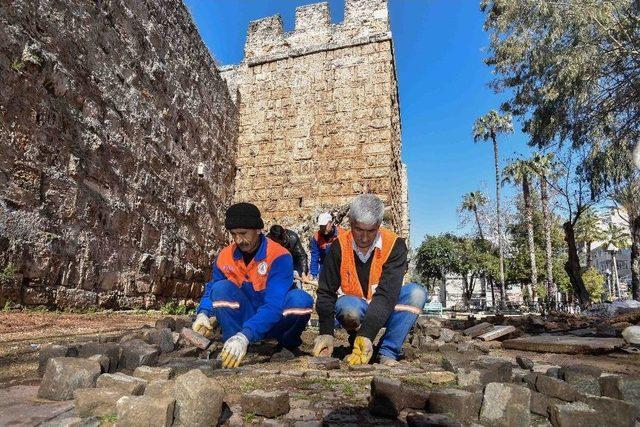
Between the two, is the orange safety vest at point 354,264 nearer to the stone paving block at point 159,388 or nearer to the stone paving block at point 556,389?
the stone paving block at point 556,389

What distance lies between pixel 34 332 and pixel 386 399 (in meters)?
3.03

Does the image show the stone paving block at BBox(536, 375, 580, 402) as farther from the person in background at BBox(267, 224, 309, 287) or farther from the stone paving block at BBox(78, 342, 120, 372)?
the person in background at BBox(267, 224, 309, 287)

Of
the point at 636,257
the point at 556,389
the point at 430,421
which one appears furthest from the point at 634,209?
the point at 430,421

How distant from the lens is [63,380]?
180 cm

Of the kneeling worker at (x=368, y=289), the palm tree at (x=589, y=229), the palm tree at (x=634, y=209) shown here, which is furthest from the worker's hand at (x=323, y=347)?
the palm tree at (x=589, y=229)

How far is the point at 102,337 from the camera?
10.5 feet

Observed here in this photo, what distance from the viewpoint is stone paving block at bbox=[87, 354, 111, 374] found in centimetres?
212

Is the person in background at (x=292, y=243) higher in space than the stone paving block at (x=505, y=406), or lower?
higher

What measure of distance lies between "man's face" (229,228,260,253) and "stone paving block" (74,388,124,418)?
1.58 metres

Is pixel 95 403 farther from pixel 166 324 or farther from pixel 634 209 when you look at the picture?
pixel 634 209

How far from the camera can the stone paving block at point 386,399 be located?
5.71 feet

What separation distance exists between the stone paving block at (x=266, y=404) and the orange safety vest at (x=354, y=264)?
1556mm

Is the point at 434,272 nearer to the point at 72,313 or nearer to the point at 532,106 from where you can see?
the point at 532,106

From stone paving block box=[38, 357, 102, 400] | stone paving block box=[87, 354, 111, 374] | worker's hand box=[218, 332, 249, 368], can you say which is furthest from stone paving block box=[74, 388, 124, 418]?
worker's hand box=[218, 332, 249, 368]
